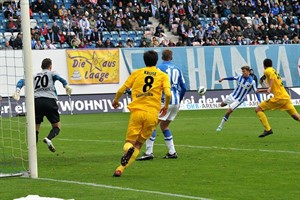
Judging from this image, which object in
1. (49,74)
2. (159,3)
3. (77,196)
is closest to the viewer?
(77,196)


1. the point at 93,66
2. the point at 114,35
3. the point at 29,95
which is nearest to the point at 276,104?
the point at 29,95

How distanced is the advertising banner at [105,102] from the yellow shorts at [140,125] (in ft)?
61.4

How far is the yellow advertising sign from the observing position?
3759 cm

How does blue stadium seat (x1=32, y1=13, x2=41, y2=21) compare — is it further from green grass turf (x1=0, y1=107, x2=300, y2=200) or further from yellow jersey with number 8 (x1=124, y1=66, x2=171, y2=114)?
yellow jersey with number 8 (x1=124, y1=66, x2=171, y2=114)

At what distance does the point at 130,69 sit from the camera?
3888 cm

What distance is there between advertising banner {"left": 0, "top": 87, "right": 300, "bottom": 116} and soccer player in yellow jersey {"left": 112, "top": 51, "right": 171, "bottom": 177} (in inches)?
730

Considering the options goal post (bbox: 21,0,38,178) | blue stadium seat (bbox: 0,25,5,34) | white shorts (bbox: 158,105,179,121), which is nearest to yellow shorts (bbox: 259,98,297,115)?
white shorts (bbox: 158,105,179,121)

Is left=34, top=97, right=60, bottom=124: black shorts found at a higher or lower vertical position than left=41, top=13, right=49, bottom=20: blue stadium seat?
lower

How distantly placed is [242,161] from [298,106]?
73.1 feet

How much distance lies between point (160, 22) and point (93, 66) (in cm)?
905

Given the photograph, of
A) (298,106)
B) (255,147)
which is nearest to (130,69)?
(298,106)

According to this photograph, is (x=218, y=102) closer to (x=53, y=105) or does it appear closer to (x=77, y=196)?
(x=53, y=105)

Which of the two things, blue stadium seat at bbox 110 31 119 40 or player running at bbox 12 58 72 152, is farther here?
blue stadium seat at bbox 110 31 119 40

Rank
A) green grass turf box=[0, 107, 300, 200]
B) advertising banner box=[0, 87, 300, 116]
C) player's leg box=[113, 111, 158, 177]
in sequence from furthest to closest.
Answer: advertising banner box=[0, 87, 300, 116]
player's leg box=[113, 111, 158, 177]
green grass turf box=[0, 107, 300, 200]
